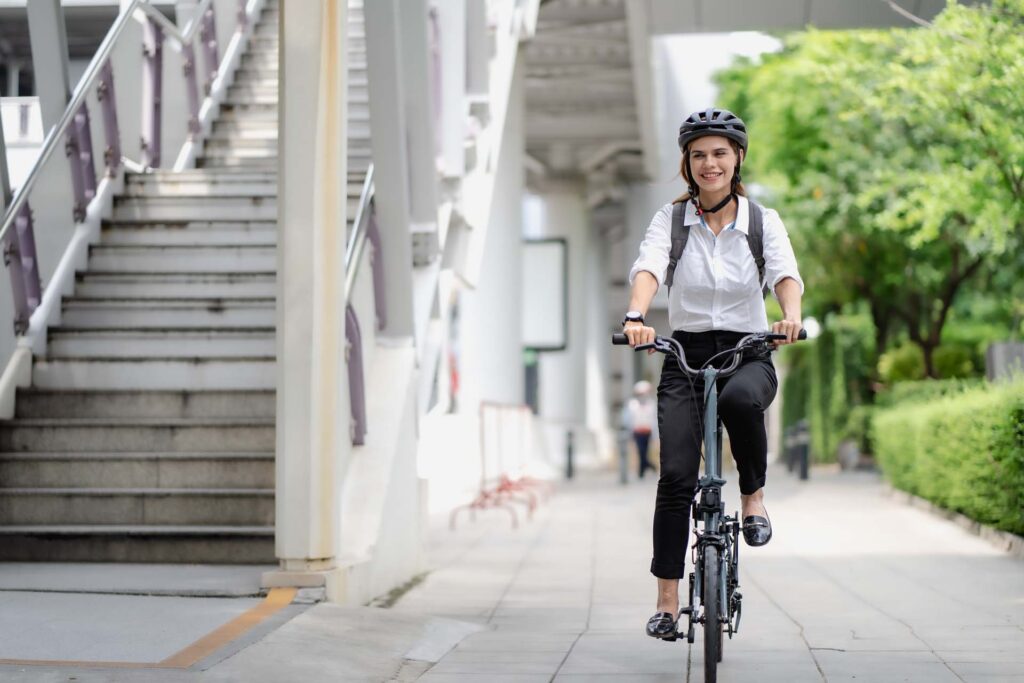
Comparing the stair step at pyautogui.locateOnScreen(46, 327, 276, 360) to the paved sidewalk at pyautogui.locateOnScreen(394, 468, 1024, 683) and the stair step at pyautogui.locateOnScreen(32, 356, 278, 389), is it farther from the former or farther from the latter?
the paved sidewalk at pyautogui.locateOnScreen(394, 468, 1024, 683)

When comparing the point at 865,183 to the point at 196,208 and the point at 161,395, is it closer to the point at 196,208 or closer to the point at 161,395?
the point at 196,208

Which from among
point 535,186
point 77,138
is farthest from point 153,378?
point 535,186

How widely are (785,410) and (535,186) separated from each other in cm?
889

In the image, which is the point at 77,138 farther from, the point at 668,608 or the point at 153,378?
the point at 668,608

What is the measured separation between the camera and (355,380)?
27.3ft

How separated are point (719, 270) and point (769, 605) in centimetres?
327

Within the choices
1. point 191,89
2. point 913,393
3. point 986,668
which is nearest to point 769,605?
point 986,668

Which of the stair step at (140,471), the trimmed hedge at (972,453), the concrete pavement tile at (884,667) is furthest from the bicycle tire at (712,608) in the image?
the trimmed hedge at (972,453)

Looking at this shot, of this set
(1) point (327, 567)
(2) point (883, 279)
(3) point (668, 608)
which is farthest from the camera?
(2) point (883, 279)

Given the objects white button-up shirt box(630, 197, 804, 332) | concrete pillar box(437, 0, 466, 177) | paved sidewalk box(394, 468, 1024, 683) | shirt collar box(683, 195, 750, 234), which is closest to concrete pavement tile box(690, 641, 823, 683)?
paved sidewalk box(394, 468, 1024, 683)

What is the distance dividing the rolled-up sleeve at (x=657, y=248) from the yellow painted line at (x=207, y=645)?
2.04 metres

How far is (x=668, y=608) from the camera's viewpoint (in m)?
5.14

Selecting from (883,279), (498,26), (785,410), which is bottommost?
(785,410)

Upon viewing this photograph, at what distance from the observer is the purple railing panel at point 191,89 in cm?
1308
